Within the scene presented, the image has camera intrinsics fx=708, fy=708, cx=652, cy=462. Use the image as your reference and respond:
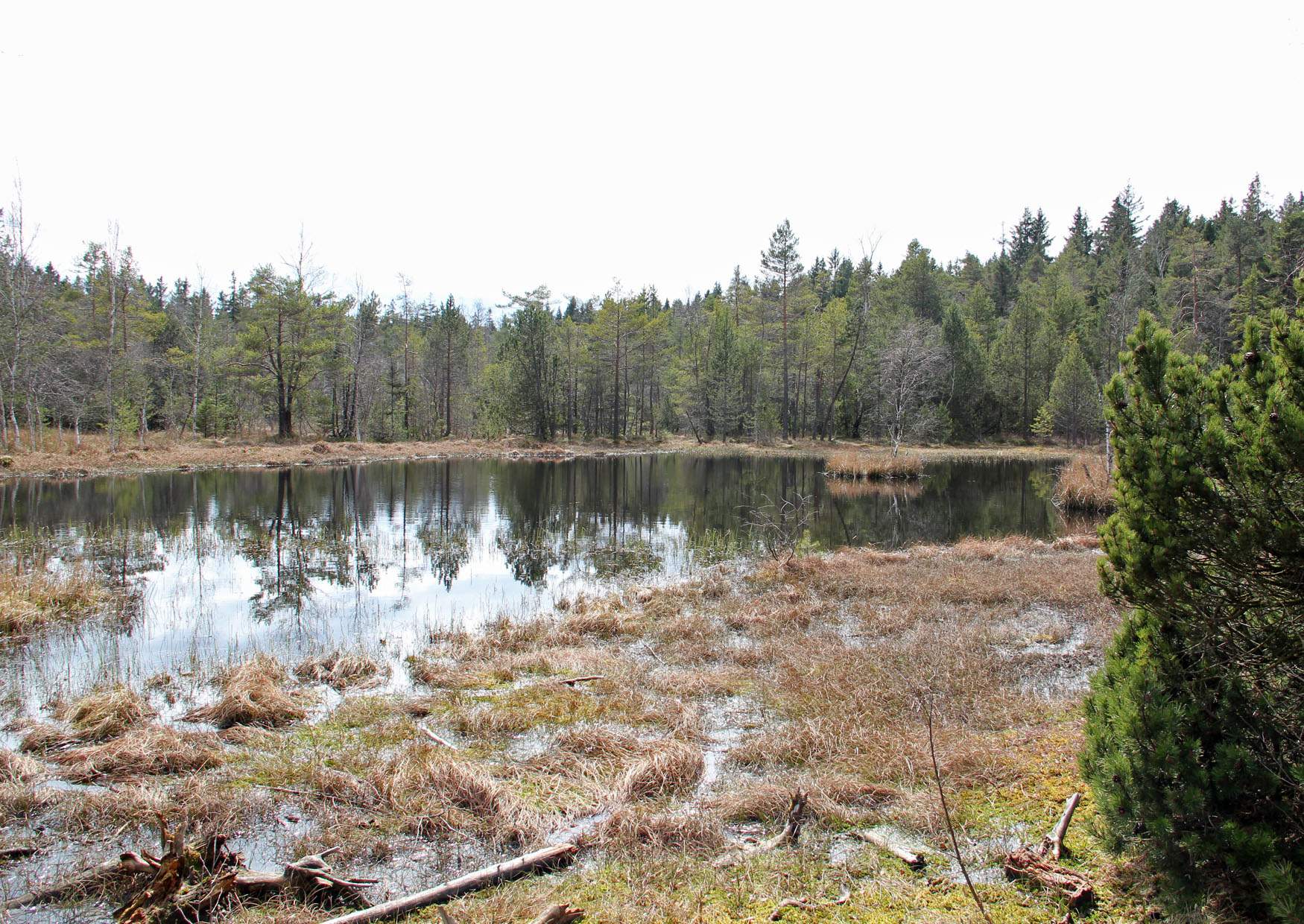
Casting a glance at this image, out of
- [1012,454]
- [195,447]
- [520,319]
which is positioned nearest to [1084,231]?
[1012,454]

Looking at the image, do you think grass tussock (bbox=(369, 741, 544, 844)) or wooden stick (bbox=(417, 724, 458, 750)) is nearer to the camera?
grass tussock (bbox=(369, 741, 544, 844))

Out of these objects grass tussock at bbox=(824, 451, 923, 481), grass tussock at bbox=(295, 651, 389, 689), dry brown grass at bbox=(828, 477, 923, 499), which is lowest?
grass tussock at bbox=(295, 651, 389, 689)

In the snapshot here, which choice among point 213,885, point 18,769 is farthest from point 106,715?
point 213,885

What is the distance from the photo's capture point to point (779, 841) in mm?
4496

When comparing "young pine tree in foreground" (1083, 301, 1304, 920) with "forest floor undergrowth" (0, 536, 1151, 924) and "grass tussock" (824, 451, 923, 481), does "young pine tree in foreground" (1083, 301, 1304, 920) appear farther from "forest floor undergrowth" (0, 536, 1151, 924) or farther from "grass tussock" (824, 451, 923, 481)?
"grass tussock" (824, 451, 923, 481)

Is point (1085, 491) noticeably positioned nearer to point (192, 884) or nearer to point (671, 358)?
point (192, 884)

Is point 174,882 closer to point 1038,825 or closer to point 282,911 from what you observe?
point 282,911

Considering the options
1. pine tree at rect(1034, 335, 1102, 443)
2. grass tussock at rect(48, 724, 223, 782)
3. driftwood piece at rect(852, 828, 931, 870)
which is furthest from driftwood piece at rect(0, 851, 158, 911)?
pine tree at rect(1034, 335, 1102, 443)

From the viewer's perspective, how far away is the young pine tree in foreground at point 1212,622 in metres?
2.94

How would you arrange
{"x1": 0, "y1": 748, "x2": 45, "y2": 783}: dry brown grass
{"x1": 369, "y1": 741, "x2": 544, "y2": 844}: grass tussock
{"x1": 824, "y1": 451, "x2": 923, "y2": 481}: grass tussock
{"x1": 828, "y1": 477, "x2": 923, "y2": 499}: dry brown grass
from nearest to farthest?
{"x1": 369, "y1": 741, "x2": 544, "y2": 844}: grass tussock, {"x1": 0, "y1": 748, "x2": 45, "y2": 783}: dry brown grass, {"x1": 828, "y1": 477, "x2": 923, "y2": 499}: dry brown grass, {"x1": 824, "y1": 451, "x2": 923, "y2": 481}: grass tussock

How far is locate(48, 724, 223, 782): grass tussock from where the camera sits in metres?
5.63

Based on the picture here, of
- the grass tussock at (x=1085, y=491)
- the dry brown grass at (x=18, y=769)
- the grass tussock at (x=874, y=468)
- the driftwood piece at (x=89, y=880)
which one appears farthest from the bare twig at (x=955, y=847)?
the grass tussock at (x=874, y=468)

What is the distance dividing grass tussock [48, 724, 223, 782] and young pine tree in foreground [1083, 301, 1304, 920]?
21.3 ft

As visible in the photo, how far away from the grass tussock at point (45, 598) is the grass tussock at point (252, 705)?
4762 millimetres
